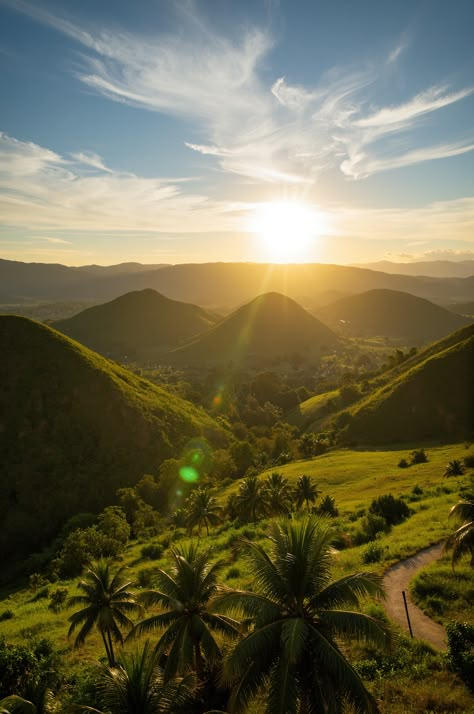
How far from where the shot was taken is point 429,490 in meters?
47.9

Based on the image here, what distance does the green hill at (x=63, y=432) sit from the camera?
72.2 metres

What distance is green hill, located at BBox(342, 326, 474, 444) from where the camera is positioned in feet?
317

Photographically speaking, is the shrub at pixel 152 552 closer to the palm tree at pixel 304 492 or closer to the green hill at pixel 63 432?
the palm tree at pixel 304 492

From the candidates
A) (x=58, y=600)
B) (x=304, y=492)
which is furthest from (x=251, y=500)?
(x=58, y=600)

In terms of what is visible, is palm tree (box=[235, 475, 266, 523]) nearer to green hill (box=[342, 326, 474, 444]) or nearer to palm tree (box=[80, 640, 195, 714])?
palm tree (box=[80, 640, 195, 714])

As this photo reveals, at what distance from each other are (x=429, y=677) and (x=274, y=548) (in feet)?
34.3

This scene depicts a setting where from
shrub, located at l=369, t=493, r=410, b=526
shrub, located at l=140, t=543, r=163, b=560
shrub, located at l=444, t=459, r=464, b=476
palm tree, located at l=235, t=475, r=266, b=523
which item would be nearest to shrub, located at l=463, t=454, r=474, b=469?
shrub, located at l=444, t=459, r=464, b=476

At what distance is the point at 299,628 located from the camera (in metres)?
12.0

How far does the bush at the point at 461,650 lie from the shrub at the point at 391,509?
70.1 feet

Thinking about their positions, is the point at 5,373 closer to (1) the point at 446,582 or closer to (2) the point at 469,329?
(1) the point at 446,582

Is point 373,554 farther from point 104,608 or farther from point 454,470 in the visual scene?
point 454,470

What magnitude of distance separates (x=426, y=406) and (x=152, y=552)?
7509 cm

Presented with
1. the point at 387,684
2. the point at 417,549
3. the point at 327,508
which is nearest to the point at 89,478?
the point at 327,508

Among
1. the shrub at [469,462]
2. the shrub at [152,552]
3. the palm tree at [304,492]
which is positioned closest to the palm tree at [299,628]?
the shrub at [152,552]
